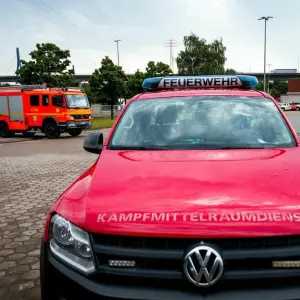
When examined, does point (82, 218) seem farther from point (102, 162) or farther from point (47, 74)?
point (47, 74)

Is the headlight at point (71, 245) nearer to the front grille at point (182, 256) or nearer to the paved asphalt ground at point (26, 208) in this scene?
the front grille at point (182, 256)

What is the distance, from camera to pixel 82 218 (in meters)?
2.05

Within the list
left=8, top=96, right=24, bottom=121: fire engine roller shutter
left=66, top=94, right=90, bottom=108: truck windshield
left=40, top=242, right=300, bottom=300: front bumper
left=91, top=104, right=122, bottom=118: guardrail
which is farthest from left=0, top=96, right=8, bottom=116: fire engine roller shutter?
left=91, top=104, right=122, bottom=118: guardrail

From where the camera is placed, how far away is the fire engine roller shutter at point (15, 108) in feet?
68.5

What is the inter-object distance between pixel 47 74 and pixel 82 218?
35885 mm

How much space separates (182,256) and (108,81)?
38.4 meters

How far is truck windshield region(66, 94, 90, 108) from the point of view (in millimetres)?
20281

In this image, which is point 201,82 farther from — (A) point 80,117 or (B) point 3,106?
(B) point 3,106

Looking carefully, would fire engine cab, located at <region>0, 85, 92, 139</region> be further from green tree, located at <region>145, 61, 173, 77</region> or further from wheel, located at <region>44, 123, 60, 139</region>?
green tree, located at <region>145, 61, 173, 77</region>

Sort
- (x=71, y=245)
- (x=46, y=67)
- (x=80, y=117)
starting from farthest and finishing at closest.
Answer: (x=46, y=67), (x=80, y=117), (x=71, y=245)

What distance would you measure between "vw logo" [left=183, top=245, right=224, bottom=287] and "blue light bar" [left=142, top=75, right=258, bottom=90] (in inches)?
113

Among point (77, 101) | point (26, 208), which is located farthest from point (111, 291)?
point (77, 101)

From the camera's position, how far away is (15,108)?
69.3 feet

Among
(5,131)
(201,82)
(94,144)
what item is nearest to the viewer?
(94,144)
